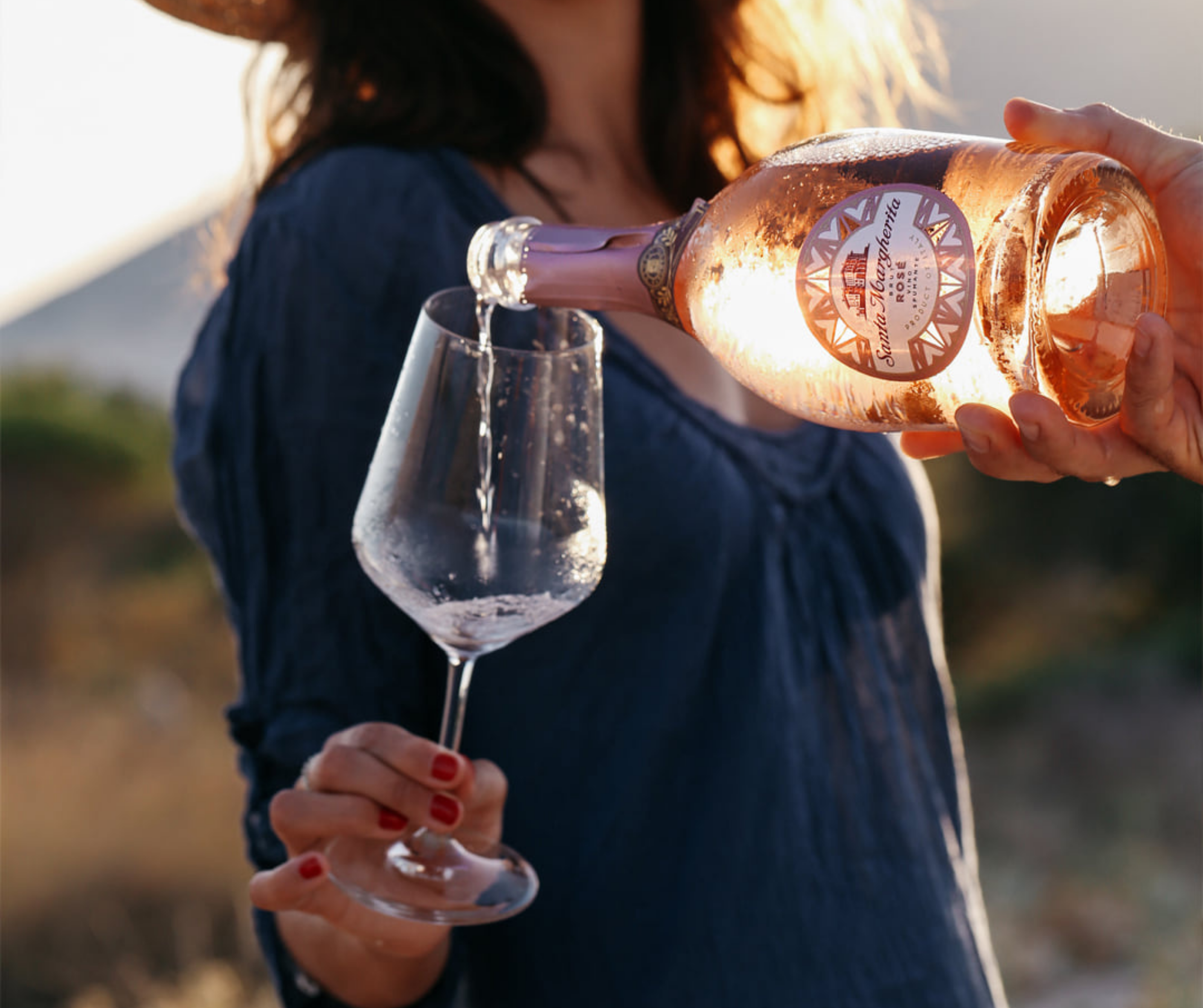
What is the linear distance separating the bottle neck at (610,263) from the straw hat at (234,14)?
83 centimetres

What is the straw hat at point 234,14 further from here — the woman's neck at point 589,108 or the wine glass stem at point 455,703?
the wine glass stem at point 455,703

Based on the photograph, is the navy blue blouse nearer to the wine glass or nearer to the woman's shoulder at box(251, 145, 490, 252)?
the woman's shoulder at box(251, 145, 490, 252)

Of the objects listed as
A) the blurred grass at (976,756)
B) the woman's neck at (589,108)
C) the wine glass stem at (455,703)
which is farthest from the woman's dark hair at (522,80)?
the blurred grass at (976,756)

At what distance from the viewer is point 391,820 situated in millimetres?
902

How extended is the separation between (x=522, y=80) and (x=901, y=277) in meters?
0.83

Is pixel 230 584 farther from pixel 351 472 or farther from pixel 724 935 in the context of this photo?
pixel 724 935

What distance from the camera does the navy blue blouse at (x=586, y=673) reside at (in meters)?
1.14

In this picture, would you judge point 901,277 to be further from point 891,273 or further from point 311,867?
point 311,867

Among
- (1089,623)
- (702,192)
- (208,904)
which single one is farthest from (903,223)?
(1089,623)

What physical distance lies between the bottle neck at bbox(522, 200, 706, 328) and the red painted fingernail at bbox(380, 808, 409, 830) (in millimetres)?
401

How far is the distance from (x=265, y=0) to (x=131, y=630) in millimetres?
5309

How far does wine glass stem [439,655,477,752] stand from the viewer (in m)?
0.97

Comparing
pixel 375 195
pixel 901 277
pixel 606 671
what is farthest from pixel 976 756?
pixel 901 277

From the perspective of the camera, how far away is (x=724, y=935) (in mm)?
1149
